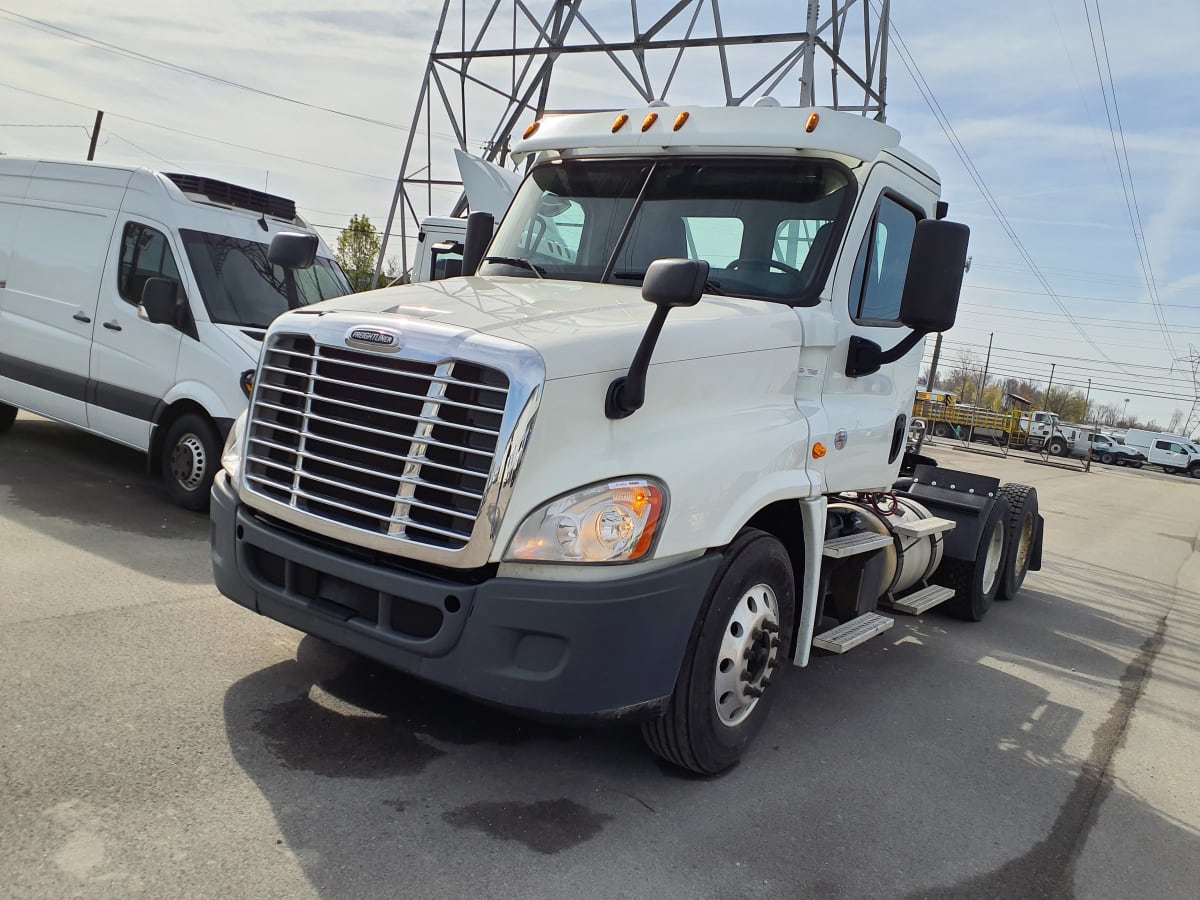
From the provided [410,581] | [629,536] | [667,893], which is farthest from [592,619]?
[667,893]

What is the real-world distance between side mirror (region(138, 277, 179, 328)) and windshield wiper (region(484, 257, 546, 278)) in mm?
3494

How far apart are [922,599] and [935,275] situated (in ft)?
9.99

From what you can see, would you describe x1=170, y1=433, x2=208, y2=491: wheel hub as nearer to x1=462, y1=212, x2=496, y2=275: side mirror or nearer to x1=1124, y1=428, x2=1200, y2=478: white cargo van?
x1=462, y1=212, x2=496, y2=275: side mirror

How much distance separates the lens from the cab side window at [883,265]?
4570mm

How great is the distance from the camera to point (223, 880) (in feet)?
9.05

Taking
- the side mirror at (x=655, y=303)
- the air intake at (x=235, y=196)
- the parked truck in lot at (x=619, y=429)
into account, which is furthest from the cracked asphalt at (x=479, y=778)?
the air intake at (x=235, y=196)

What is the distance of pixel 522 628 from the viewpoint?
3.17m

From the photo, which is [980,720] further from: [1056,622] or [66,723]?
[66,723]

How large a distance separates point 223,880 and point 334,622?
961mm

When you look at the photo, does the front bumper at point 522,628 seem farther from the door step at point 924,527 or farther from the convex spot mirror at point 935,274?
the door step at point 924,527

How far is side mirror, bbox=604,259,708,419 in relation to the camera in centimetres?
325

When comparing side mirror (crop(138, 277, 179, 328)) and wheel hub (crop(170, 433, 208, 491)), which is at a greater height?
side mirror (crop(138, 277, 179, 328))

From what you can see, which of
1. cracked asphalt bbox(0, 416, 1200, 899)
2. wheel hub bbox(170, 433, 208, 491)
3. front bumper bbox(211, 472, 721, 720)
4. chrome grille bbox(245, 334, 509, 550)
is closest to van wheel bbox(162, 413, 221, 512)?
wheel hub bbox(170, 433, 208, 491)

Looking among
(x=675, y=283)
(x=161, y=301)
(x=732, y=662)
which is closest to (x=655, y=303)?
(x=675, y=283)
